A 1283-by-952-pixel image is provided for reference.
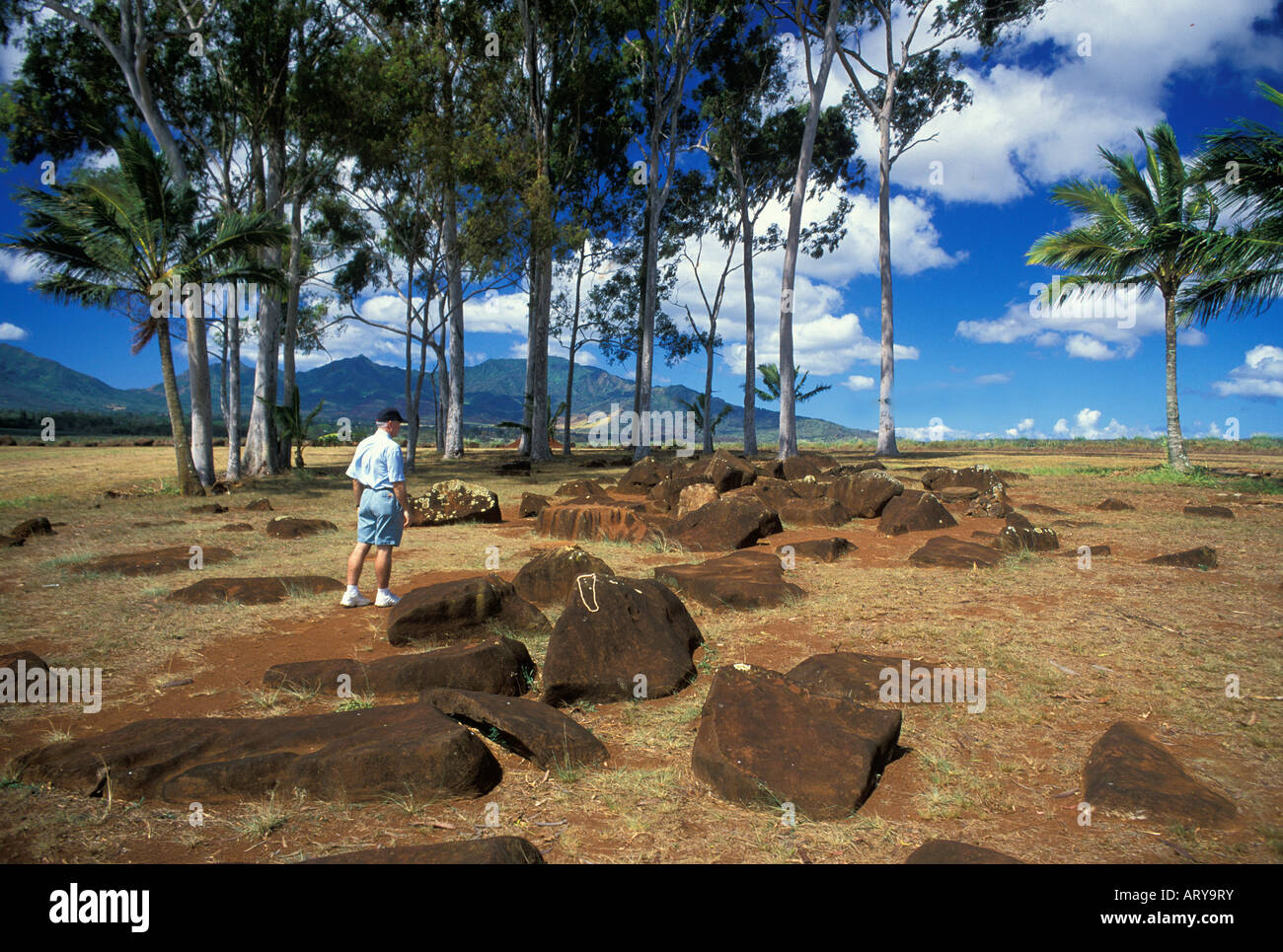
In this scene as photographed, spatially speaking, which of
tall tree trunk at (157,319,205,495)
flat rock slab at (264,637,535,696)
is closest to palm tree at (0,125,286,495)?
tall tree trunk at (157,319,205,495)

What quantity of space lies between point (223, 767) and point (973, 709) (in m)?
4.42

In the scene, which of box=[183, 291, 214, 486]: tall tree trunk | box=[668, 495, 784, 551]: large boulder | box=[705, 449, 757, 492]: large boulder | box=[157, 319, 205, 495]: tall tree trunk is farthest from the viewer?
box=[183, 291, 214, 486]: tall tree trunk

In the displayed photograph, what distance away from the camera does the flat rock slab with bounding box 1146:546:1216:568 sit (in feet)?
26.1

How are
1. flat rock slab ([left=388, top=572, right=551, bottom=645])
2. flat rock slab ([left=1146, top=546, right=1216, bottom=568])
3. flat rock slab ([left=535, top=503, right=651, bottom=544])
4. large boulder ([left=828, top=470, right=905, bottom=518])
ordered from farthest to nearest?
1. large boulder ([left=828, top=470, right=905, bottom=518])
2. flat rock slab ([left=535, top=503, right=651, bottom=544])
3. flat rock slab ([left=1146, top=546, right=1216, bottom=568])
4. flat rock slab ([left=388, top=572, right=551, bottom=645])

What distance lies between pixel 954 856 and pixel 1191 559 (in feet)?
24.3

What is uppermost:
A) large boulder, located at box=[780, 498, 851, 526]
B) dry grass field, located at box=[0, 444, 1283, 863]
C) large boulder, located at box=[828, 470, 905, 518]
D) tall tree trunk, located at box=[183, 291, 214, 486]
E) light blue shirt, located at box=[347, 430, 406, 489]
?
tall tree trunk, located at box=[183, 291, 214, 486]

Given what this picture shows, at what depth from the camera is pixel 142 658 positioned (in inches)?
220

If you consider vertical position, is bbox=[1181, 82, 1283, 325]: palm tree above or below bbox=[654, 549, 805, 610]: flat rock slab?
above

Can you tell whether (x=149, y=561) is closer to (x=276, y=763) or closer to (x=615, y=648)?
(x=276, y=763)

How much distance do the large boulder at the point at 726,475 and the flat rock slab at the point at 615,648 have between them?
315 inches

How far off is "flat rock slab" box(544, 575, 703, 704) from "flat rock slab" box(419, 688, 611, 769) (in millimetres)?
629

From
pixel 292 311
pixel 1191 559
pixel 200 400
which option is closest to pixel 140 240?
pixel 200 400

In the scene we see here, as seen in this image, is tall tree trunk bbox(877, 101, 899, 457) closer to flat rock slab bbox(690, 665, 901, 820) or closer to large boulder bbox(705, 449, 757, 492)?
large boulder bbox(705, 449, 757, 492)

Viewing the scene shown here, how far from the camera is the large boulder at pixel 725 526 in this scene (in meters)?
10.1
